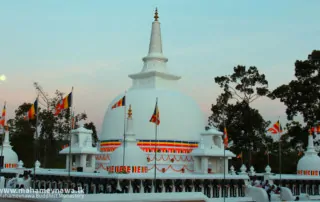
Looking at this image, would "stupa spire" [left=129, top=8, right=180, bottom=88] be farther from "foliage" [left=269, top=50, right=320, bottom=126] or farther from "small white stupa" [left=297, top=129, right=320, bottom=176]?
"small white stupa" [left=297, top=129, right=320, bottom=176]

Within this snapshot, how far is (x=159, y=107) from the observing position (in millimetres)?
42094

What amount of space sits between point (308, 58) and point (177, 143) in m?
17.3

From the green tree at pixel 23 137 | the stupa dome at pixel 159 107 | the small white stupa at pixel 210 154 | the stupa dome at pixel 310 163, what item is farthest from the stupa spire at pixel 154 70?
the green tree at pixel 23 137

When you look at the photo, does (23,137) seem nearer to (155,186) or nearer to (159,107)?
(159,107)

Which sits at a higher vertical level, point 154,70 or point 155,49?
point 155,49

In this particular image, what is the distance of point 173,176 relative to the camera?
104ft

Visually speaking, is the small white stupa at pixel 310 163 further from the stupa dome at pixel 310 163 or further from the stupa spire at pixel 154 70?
the stupa spire at pixel 154 70

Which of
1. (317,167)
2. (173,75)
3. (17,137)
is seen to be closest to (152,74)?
(173,75)

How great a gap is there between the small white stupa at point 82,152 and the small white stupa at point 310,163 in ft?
70.7

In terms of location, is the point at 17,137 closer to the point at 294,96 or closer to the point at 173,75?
the point at 173,75

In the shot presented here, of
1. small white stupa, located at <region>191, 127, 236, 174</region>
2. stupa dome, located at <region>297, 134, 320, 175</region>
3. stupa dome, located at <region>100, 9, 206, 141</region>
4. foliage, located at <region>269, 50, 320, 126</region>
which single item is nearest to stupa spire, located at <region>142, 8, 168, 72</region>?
stupa dome, located at <region>100, 9, 206, 141</region>

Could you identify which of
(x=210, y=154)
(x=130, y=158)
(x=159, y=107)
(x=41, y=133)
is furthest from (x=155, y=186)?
(x=41, y=133)

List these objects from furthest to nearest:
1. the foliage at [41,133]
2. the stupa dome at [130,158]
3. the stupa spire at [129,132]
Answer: the foliage at [41,133], the stupa spire at [129,132], the stupa dome at [130,158]

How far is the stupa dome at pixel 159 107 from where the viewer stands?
135 ft
